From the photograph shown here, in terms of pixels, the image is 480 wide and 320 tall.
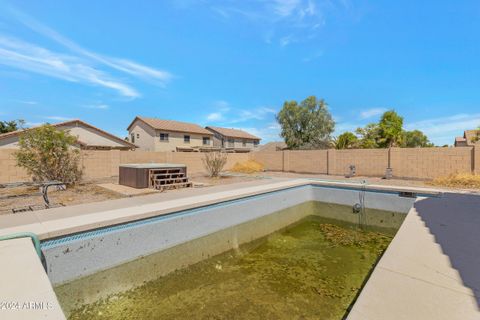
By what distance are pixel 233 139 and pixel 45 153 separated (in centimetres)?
2724

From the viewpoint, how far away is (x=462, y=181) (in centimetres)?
1019

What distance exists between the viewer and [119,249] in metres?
4.57

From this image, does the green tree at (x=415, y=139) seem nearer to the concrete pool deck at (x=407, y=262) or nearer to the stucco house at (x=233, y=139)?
the stucco house at (x=233, y=139)

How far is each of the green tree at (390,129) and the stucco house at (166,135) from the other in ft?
64.0

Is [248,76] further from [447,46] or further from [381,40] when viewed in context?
[447,46]

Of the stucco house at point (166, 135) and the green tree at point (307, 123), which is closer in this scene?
the stucco house at point (166, 135)

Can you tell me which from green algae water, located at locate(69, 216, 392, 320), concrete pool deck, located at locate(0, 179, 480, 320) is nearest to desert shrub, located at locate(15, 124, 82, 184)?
concrete pool deck, located at locate(0, 179, 480, 320)

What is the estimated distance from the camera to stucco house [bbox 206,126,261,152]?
34.9 meters

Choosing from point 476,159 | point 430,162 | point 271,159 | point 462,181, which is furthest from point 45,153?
point 476,159

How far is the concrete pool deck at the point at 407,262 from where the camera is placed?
2.08m

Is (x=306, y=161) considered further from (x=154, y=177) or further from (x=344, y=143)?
(x=154, y=177)

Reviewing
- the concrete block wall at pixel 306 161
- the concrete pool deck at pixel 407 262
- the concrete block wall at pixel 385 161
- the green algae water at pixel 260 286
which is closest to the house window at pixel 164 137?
the concrete block wall at pixel 385 161

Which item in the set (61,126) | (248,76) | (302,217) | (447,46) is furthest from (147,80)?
(447,46)

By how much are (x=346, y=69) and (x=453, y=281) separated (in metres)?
17.2
